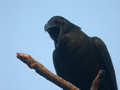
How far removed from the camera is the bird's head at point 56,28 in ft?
12.4

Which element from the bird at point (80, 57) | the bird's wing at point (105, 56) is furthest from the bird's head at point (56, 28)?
the bird's wing at point (105, 56)

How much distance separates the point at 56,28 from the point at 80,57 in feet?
1.94

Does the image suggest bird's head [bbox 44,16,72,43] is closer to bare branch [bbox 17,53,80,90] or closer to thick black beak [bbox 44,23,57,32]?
thick black beak [bbox 44,23,57,32]

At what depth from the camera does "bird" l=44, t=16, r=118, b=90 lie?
397cm

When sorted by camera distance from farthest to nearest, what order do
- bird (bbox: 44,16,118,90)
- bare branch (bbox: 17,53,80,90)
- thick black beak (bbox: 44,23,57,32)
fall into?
1. bird (bbox: 44,16,118,90)
2. thick black beak (bbox: 44,23,57,32)
3. bare branch (bbox: 17,53,80,90)

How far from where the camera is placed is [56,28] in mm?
3869

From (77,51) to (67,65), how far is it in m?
0.27

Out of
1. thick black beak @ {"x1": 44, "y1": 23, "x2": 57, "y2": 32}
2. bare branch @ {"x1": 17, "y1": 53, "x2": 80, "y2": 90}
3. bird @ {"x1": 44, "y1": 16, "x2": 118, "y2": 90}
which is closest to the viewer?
bare branch @ {"x1": 17, "y1": 53, "x2": 80, "y2": 90}

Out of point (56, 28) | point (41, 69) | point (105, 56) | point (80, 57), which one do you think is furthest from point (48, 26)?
point (41, 69)

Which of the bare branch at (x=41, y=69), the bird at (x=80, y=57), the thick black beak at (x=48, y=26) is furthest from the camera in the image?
the bird at (x=80, y=57)

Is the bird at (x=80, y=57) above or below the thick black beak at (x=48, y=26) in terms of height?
below

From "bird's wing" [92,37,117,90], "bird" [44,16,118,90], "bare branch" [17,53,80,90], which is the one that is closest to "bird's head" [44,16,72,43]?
"bird" [44,16,118,90]

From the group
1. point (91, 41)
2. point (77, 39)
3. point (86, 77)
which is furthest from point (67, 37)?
point (86, 77)

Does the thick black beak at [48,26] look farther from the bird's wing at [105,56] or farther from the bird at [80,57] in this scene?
the bird's wing at [105,56]
